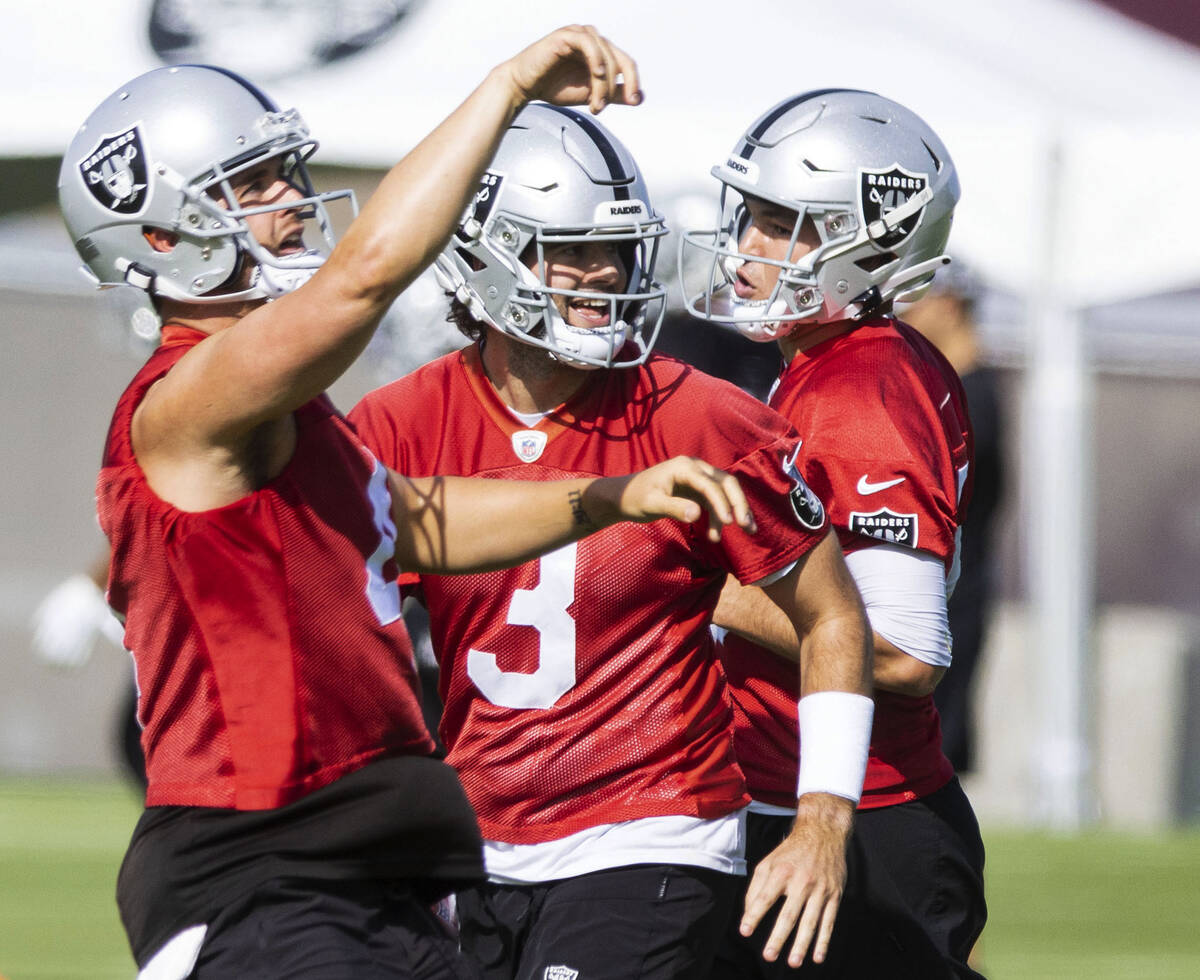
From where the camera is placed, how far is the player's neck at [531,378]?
3406mm

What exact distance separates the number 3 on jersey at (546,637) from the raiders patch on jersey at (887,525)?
1.76ft

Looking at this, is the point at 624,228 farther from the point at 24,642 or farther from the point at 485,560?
the point at 24,642

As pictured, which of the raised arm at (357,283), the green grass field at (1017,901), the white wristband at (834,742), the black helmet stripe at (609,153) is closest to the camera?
the raised arm at (357,283)

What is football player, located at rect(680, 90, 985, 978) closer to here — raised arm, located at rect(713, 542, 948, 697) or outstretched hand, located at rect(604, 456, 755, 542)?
raised arm, located at rect(713, 542, 948, 697)

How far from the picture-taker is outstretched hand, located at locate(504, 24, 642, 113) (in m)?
2.46

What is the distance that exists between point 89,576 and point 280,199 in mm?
3518

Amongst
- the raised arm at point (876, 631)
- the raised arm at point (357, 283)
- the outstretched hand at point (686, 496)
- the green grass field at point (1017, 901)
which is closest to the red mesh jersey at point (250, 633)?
the raised arm at point (357, 283)

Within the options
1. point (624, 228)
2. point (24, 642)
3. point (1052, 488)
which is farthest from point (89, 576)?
point (24, 642)

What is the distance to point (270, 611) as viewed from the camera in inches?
100

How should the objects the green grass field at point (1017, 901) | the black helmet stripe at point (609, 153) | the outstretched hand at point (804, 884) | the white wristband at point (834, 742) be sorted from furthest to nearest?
the green grass field at point (1017, 901) → the black helmet stripe at point (609, 153) → the white wristband at point (834, 742) → the outstretched hand at point (804, 884)

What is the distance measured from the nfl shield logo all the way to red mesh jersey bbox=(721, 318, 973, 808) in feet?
1.61

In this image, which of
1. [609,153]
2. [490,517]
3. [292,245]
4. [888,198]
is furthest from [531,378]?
[888,198]

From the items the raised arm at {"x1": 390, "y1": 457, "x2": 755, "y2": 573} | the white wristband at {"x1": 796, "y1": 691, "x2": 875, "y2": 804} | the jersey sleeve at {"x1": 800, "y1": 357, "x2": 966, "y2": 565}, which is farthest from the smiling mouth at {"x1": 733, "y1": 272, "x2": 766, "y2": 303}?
the white wristband at {"x1": 796, "y1": 691, "x2": 875, "y2": 804}

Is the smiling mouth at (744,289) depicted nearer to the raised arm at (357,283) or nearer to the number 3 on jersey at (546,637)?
the number 3 on jersey at (546,637)
